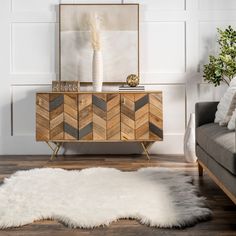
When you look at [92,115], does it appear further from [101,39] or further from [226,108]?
[226,108]

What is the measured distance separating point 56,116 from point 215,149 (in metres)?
2.11

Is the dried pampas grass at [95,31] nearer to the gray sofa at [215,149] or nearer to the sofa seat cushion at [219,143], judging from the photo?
the gray sofa at [215,149]

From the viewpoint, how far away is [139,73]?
4926 mm

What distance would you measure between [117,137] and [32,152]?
110 centimetres

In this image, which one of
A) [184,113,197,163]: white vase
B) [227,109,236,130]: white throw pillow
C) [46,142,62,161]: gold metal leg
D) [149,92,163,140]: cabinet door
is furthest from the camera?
[46,142,62,161]: gold metal leg

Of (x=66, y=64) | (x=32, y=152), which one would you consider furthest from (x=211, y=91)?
(x=32, y=152)

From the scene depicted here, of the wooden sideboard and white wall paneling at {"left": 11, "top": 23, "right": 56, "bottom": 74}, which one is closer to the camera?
the wooden sideboard

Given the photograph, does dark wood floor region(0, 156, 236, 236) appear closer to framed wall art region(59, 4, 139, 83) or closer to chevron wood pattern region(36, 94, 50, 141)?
chevron wood pattern region(36, 94, 50, 141)

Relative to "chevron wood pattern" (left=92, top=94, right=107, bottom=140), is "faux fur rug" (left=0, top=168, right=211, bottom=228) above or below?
below

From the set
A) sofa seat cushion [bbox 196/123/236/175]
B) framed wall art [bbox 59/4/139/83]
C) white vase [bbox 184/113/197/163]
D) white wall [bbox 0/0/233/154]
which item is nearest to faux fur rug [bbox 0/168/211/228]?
sofa seat cushion [bbox 196/123/236/175]

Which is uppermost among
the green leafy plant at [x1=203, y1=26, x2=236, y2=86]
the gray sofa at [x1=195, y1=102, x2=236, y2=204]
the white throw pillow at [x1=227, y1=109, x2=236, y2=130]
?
the green leafy plant at [x1=203, y1=26, x2=236, y2=86]

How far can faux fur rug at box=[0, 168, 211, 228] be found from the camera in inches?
93.4

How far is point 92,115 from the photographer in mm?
4461

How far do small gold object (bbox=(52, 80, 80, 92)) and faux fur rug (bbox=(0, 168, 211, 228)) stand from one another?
1.20 meters
